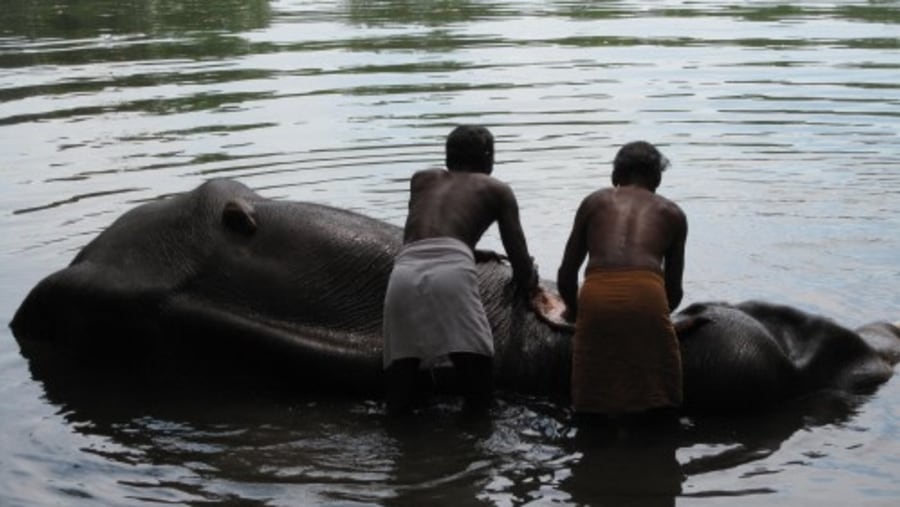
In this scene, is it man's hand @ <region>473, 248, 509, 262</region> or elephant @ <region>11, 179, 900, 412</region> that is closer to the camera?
elephant @ <region>11, 179, 900, 412</region>

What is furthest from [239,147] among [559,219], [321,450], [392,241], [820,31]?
[820,31]

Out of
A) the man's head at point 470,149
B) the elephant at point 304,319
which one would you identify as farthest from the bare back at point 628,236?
the man's head at point 470,149

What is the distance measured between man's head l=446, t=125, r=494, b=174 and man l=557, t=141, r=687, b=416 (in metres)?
0.62

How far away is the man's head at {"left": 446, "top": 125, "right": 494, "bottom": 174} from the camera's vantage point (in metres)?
7.50

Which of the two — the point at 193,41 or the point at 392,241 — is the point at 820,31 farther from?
the point at 392,241

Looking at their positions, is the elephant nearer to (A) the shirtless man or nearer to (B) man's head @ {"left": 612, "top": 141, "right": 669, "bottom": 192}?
(A) the shirtless man

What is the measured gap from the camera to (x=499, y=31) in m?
24.7

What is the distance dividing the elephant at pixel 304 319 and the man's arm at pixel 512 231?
26cm

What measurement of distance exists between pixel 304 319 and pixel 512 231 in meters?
1.19

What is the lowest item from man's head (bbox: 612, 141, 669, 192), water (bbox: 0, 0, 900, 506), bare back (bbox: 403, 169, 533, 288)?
water (bbox: 0, 0, 900, 506)

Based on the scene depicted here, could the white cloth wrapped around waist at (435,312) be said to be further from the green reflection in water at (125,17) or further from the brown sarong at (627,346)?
the green reflection in water at (125,17)

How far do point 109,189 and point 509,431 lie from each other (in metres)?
6.55

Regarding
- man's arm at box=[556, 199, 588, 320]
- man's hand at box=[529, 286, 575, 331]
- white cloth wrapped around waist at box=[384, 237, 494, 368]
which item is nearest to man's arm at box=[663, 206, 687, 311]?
man's arm at box=[556, 199, 588, 320]

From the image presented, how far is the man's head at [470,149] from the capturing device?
24.6 ft
